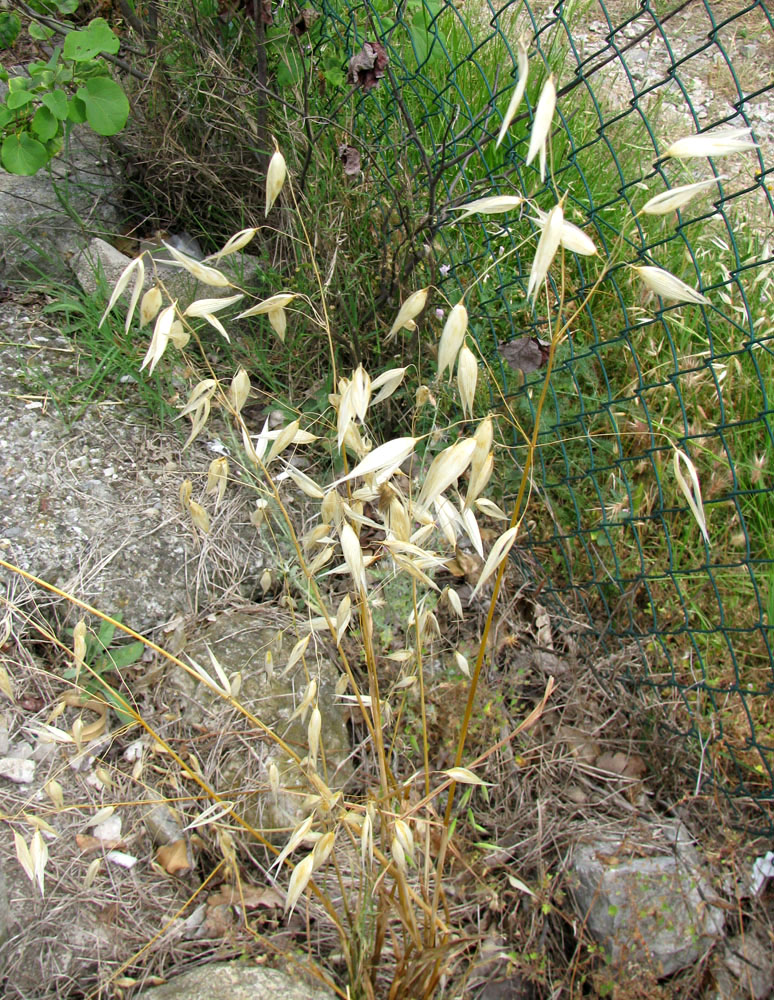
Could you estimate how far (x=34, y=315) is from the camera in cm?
243

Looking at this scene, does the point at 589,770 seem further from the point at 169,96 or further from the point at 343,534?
the point at 169,96

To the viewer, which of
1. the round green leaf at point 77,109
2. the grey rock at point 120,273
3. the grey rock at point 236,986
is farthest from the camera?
the grey rock at point 120,273

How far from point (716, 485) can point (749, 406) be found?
1.10ft

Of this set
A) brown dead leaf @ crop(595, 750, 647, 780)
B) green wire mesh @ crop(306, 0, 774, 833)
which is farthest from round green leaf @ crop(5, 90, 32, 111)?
brown dead leaf @ crop(595, 750, 647, 780)

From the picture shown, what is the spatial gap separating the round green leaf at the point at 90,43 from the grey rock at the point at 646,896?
2.30m

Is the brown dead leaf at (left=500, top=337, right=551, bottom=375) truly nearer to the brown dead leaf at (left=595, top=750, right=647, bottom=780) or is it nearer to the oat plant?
the oat plant

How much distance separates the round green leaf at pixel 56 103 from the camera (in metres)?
2.03

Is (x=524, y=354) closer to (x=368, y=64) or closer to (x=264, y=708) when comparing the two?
(x=368, y=64)

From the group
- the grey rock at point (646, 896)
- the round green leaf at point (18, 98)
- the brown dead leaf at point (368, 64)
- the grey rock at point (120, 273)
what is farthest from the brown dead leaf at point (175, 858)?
the round green leaf at point (18, 98)

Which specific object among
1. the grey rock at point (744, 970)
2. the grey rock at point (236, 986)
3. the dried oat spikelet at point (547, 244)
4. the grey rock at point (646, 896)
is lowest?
the grey rock at point (744, 970)

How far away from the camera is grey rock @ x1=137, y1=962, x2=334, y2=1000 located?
134 centimetres

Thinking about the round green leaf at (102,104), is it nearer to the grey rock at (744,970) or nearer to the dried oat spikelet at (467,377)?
the dried oat spikelet at (467,377)

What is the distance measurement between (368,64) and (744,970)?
2118 millimetres

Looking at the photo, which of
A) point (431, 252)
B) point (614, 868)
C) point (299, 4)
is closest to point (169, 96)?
point (299, 4)
